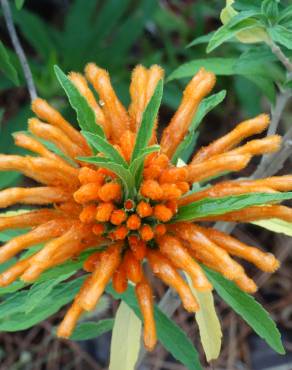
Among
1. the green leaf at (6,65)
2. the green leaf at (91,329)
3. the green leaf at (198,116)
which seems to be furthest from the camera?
the green leaf at (91,329)

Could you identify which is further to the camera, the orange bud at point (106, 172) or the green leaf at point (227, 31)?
the green leaf at point (227, 31)

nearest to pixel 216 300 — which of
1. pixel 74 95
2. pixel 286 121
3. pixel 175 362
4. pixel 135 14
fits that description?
pixel 175 362

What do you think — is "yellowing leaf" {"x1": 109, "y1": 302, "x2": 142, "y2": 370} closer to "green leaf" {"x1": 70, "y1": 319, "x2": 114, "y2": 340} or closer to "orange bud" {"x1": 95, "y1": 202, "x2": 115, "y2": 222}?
"green leaf" {"x1": 70, "y1": 319, "x2": 114, "y2": 340}

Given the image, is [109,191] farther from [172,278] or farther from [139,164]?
[172,278]

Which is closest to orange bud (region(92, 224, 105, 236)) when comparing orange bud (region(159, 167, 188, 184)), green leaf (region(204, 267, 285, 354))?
orange bud (region(159, 167, 188, 184))

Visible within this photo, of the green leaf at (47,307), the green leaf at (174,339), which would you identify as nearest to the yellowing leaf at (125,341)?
the green leaf at (174,339)

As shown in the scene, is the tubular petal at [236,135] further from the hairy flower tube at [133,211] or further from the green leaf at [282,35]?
the green leaf at [282,35]

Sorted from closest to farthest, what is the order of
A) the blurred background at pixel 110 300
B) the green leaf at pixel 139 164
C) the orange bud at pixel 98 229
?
the green leaf at pixel 139 164, the orange bud at pixel 98 229, the blurred background at pixel 110 300
